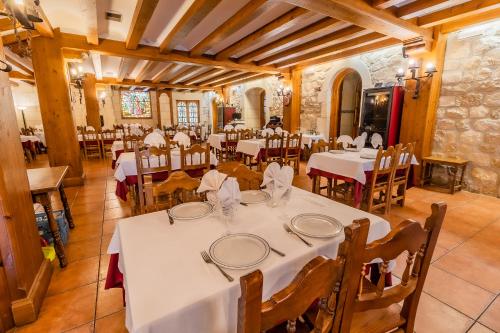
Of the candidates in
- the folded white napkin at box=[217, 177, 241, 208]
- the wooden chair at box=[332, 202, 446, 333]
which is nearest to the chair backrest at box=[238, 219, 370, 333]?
the wooden chair at box=[332, 202, 446, 333]

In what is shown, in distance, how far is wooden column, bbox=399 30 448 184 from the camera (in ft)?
12.1

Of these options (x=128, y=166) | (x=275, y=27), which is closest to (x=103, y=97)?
(x=128, y=166)

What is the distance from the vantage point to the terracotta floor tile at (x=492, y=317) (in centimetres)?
142

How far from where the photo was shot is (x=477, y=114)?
351 cm

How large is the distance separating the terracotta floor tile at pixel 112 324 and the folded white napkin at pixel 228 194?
991 mm

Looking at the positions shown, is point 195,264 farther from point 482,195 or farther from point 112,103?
point 112,103

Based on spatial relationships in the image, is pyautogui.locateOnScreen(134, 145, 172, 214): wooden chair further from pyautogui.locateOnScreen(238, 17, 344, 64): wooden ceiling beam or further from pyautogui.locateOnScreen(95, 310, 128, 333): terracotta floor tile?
pyautogui.locateOnScreen(238, 17, 344, 64): wooden ceiling beam

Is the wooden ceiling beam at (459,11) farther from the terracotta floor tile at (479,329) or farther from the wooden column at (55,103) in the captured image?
the wooden column at (55,103)

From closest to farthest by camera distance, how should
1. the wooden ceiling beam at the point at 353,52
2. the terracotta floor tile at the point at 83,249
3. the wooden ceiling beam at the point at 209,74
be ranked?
the terracotta floor tile at the point at 83,249 < the wooden ceiling beam at the point at 353,52 < the wooden ceiling beam at the point at 209,74

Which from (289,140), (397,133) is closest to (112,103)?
(289,140)

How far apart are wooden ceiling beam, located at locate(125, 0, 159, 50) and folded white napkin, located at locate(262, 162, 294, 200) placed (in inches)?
96.4

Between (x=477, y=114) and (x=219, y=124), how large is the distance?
8.31m

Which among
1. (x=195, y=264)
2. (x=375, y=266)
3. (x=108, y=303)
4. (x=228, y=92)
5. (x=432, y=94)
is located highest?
(x=228, y=92)

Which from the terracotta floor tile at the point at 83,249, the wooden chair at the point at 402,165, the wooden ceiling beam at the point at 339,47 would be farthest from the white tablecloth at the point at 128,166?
the wooden ceiling beam at the point at 339,47
